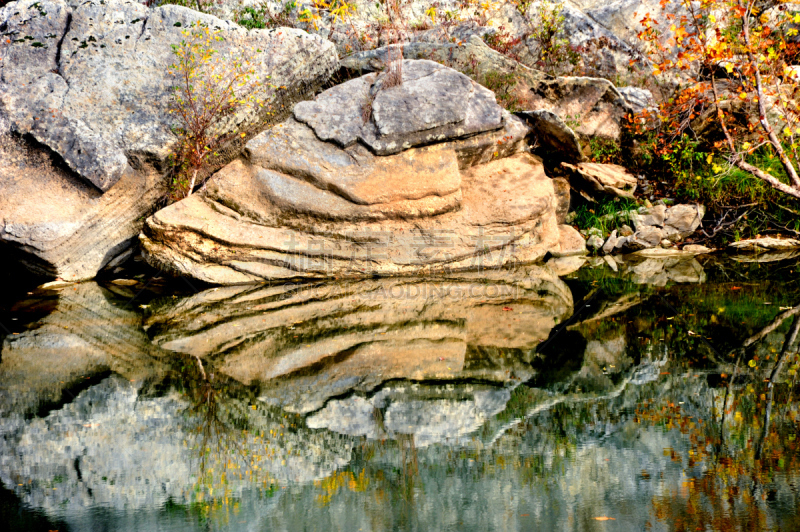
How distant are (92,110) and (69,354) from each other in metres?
4.52

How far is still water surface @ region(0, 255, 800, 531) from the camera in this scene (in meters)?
2.99

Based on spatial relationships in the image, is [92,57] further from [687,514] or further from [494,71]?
[687,514]

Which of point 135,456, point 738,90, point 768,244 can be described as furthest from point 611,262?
point 135,456

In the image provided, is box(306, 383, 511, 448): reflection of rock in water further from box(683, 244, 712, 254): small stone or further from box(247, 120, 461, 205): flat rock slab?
box(683, 244, 712, 254): small stone

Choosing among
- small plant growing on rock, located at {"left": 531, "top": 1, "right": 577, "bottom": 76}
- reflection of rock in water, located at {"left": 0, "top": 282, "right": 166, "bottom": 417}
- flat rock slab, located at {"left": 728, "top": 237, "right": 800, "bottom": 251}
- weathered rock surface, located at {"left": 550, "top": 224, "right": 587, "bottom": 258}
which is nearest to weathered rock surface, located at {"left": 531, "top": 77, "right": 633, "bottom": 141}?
small plant growing on rock, located at {"left": 531, "top": 1, "right": 577, "bottom": 76}

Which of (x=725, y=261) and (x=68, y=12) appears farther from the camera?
(x=68, y=12)

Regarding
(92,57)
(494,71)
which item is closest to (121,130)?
(92,57)

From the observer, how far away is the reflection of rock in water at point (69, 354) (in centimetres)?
452

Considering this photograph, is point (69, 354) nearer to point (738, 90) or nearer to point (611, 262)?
point (611, 262)

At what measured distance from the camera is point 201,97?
358 inches

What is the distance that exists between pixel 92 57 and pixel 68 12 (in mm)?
897

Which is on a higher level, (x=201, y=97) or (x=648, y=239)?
(x=201, y=97)

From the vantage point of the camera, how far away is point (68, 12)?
9352 millimetres

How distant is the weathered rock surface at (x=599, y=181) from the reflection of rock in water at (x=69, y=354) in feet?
21.5
